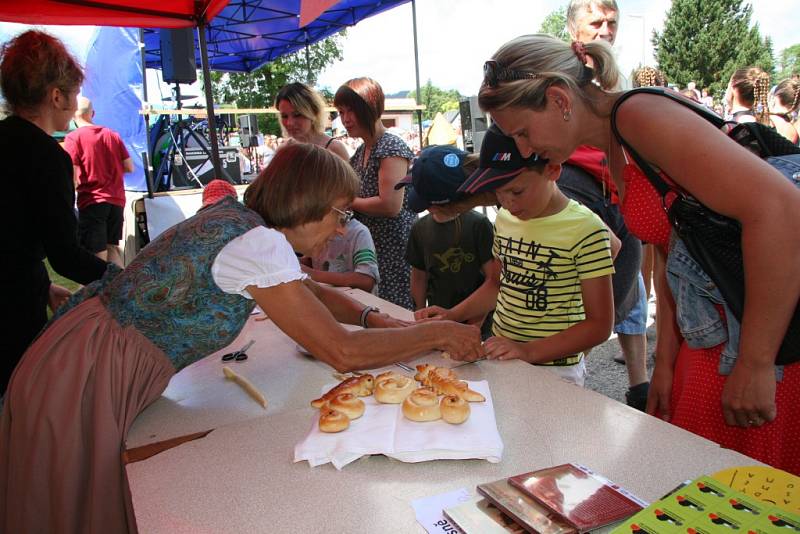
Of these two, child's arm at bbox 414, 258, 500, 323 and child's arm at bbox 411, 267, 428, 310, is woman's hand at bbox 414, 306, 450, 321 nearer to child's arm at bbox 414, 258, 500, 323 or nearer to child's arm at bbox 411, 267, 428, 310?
child's arm at bbox 414, 258, 500, 323

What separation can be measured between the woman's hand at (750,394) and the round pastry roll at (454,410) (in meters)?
0.55

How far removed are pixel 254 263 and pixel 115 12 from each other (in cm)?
324

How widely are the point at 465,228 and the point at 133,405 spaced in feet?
5.23

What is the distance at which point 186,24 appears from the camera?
3.87m

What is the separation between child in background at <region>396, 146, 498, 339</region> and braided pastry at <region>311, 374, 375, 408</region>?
1.02m

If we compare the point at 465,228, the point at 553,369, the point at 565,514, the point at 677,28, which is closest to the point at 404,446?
the point at 565,514

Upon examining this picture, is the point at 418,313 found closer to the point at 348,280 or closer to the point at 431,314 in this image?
the point at 431,314

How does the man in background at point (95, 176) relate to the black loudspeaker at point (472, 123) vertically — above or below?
below

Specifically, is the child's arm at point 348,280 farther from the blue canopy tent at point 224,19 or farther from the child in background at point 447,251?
the blue canopy tent at point 224,19

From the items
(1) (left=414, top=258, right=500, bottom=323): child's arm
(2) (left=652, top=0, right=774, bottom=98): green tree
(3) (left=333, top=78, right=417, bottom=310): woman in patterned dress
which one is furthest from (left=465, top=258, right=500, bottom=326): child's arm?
(2) (left=652, top=0, right=774, bottom=98): green tree

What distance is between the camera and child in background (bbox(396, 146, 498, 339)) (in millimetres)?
2373

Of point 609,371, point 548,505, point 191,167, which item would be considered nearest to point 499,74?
point 548,505

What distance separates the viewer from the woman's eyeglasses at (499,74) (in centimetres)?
141

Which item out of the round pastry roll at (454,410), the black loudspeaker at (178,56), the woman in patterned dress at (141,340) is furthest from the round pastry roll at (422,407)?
the black loudspeaker at (178,56)
